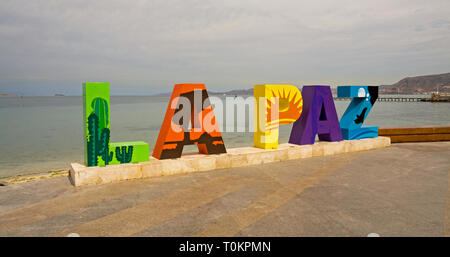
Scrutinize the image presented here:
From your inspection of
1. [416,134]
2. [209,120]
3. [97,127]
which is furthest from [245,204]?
[416,134]

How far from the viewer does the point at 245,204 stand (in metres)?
5.78

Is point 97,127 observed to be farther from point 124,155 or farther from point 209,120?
point 209,120

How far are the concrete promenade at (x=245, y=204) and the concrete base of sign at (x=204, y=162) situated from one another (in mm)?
252

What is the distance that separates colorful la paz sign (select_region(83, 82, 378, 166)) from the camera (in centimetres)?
727

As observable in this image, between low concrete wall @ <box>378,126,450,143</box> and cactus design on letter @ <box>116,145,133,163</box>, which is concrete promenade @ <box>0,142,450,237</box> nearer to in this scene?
cactus design on letter @ <box>116,145,133,163</box>

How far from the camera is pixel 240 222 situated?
4934mm

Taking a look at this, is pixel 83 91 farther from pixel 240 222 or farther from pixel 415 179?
pixel 415 179

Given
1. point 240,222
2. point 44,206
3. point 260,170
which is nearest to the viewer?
point 240,222

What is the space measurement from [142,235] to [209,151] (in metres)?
4.50

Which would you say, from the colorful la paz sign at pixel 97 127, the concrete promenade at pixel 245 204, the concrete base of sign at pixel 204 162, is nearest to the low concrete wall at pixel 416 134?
the concrete base of sign at pixel 204 162

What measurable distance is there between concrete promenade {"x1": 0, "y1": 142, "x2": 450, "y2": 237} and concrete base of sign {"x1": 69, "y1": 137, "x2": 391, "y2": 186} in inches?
9.9

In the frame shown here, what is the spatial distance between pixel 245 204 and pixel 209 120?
343 cm
